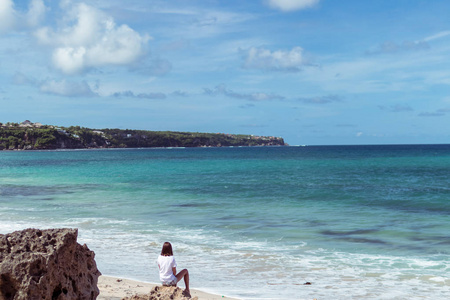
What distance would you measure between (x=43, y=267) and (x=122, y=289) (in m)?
3.00

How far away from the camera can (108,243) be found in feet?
37.9

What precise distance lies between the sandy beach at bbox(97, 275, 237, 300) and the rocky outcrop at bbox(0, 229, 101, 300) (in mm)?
1789

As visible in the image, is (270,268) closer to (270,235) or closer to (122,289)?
(122,289)

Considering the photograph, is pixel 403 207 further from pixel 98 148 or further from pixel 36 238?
pixel 98 148

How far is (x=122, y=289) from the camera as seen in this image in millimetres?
7438

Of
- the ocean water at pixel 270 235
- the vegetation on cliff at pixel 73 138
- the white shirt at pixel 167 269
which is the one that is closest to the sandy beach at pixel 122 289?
the ocean water at pixel 270 235

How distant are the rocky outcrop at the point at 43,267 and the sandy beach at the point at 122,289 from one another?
1.79 metres

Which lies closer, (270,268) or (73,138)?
(270,268)

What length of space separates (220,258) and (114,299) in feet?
11.9

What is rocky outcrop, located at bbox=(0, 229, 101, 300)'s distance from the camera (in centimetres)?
456

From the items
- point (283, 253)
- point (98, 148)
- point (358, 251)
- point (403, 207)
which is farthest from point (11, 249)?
point (98, 148)

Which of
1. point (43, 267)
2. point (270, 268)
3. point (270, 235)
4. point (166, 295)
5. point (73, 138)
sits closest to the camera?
point (43, 267)

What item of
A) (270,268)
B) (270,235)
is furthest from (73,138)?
(270,268)

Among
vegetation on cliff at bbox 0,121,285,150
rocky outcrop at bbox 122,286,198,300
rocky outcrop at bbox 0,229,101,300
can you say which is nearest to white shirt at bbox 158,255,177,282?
rocky outcrop at bbox 122,286,198,300
